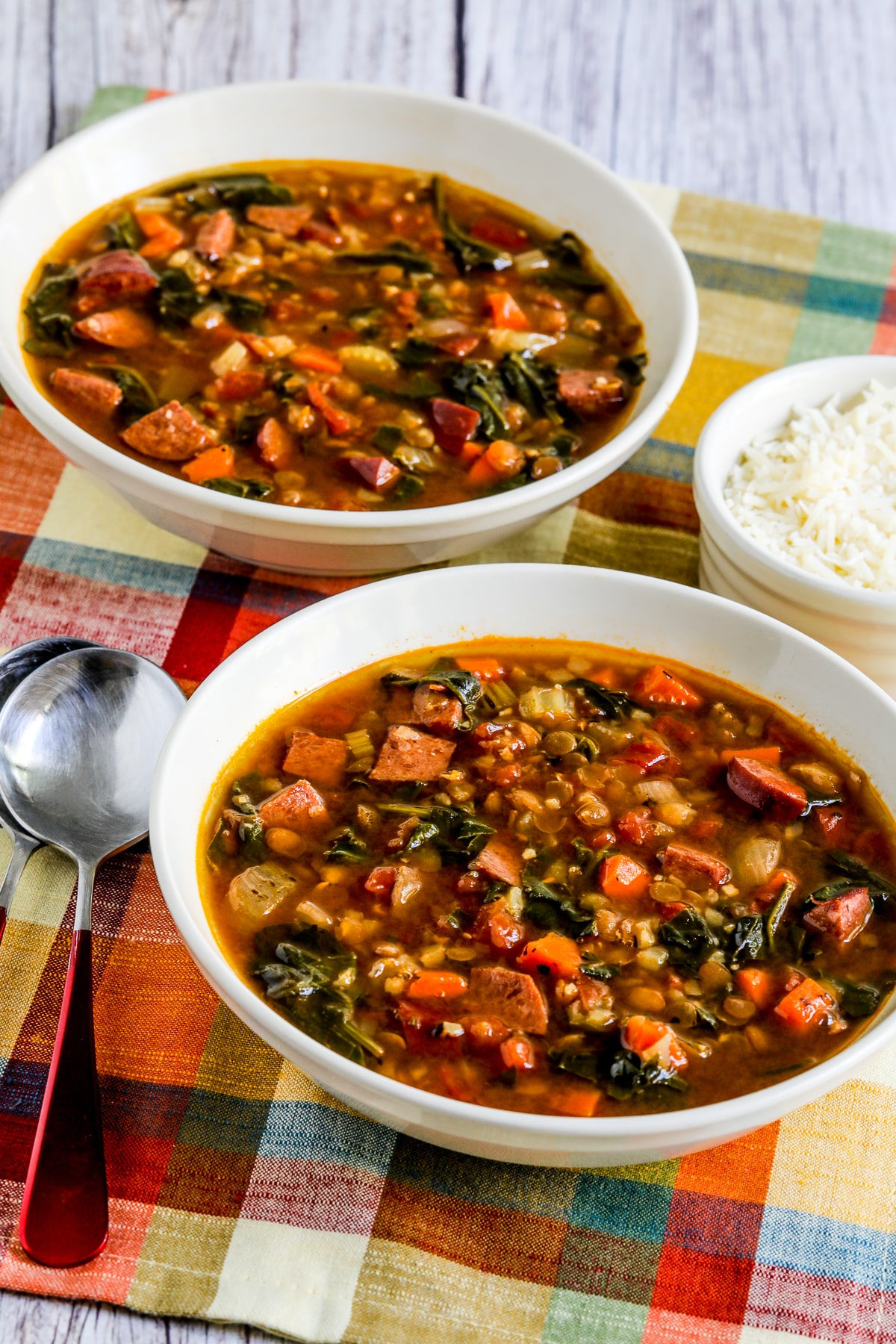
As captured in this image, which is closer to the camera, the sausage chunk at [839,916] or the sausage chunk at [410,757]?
the sausage chunk at [839,916]

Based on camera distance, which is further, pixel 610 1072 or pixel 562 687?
pixel 562 687

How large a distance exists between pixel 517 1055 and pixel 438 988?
0.81 ft

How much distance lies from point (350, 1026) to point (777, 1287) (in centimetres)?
119

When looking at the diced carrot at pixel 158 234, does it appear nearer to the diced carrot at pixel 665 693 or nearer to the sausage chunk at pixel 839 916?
the diced carrot at pixel 665 693

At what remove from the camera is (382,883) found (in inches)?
135

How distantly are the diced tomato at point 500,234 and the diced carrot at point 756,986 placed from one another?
343 cm

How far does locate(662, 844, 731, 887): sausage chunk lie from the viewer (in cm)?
348

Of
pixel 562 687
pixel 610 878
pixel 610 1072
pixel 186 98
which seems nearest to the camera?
pixel 610 1072

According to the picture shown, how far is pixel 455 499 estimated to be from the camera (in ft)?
15.0

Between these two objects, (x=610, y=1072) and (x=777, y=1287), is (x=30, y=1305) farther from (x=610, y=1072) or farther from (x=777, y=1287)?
(x=777, y=1287)

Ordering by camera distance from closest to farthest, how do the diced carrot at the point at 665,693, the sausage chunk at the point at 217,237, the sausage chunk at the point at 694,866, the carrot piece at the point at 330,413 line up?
1. the sausage chunk at the point at 694,866
2. the diced carrot at the point at 665,693
3. the carrot piece at the point at 330,413
4. the sausage chunk at the point at 217,237

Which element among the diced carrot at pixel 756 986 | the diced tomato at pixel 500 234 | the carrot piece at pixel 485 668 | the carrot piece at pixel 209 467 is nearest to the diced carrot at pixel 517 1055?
the diced carrot at pixel 756 986

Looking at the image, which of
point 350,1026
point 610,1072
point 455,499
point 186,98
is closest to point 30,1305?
point 350,1026

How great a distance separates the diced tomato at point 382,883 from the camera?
343 centimetres
